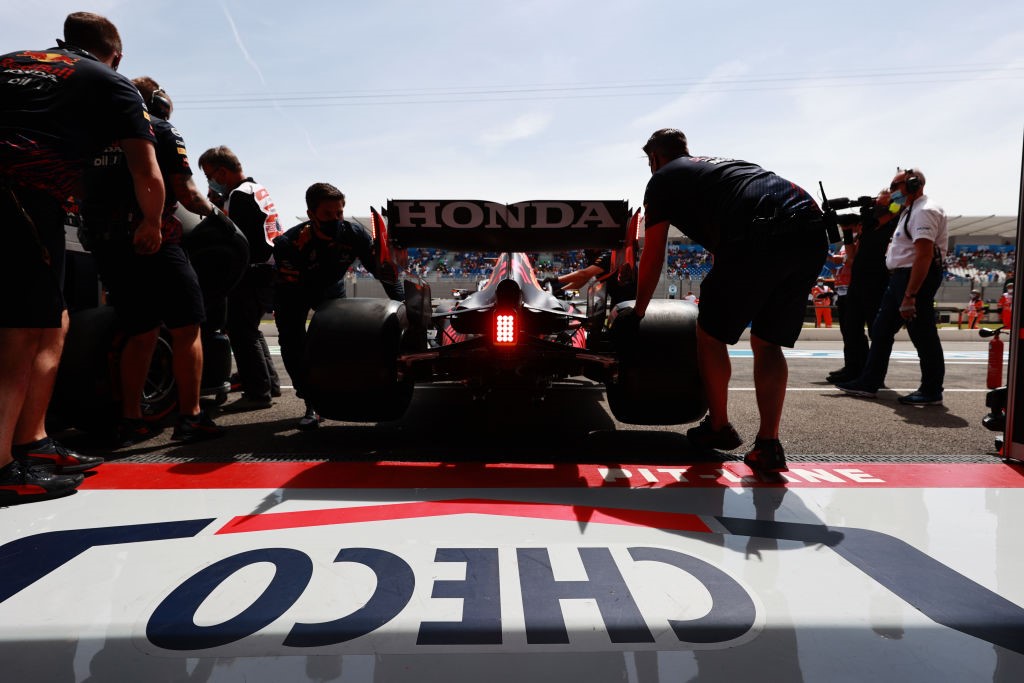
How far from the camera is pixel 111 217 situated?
288 cm

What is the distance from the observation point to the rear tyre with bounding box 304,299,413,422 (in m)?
2.67

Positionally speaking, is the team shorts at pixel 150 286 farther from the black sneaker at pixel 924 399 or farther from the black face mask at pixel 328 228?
the black sneaker at pixel 924 399

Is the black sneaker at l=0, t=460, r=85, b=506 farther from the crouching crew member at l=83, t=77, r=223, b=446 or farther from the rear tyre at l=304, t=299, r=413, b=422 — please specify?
the rear tyre at l=304, t=299, r=413, b=422

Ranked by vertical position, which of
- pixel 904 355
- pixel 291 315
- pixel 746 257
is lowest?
pixel 904 355

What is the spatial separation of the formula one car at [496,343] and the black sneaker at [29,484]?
1019 millimetres

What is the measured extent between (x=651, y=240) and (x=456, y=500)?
1.47 m

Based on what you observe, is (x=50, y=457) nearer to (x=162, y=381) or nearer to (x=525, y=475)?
(x=162, y=381)

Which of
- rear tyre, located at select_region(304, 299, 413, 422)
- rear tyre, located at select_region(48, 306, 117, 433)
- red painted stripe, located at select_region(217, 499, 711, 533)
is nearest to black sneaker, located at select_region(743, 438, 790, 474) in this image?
red painted stripe, located at select_region(217, 499, 711, 533)

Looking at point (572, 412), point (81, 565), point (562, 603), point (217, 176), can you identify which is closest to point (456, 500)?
point (562, 603)

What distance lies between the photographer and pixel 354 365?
2.66m

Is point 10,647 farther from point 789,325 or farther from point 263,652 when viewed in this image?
point 789,325

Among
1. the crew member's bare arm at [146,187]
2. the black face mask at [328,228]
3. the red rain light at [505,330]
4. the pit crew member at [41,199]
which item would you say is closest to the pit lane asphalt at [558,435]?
the red rain light at [505,330]

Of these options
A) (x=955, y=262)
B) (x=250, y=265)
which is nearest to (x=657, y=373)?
(x=250, y=265)

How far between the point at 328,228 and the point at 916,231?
442 cm
